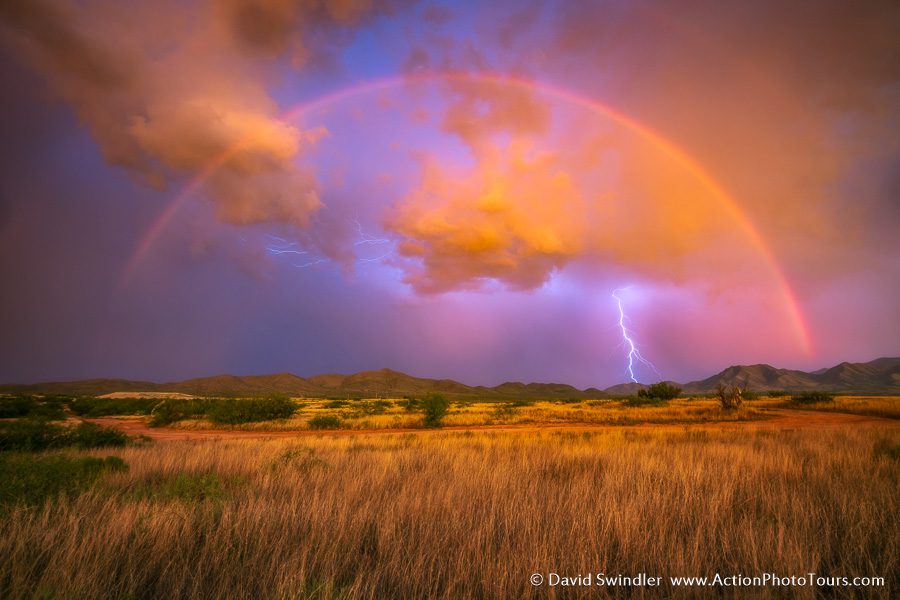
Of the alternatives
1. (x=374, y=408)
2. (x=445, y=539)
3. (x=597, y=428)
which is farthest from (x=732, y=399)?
(x=445, y=539)

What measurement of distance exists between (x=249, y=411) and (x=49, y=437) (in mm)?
23690

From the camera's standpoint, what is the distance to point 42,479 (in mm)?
6062

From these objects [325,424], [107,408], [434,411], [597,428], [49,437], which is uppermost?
[49,437]

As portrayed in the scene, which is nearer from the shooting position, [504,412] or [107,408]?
[504,412]

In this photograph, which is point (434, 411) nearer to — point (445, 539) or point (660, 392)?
point (445, 539)

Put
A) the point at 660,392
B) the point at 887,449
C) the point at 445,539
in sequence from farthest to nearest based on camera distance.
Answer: the point at 660,392 → the point at 887,449 → the point at 445,539

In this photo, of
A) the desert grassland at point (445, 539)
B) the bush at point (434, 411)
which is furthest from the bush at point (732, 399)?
the desert grassland at point (445, 539)

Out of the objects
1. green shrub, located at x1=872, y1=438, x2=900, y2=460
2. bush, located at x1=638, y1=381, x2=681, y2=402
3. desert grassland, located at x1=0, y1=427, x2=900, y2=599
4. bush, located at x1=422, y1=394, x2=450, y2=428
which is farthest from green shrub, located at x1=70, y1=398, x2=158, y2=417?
bush, located at x1=638, y1=381, x2=681, y2=402

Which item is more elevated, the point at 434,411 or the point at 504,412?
the point at 434,411

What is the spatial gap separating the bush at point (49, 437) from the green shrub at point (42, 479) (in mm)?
8486

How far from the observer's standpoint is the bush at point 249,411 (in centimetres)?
3562

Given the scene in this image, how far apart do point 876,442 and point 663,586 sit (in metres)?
14.1

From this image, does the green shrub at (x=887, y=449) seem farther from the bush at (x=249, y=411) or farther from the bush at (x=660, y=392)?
the bush at (x=660, y=392)

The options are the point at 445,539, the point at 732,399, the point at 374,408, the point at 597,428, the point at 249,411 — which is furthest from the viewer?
the point at 374,408
